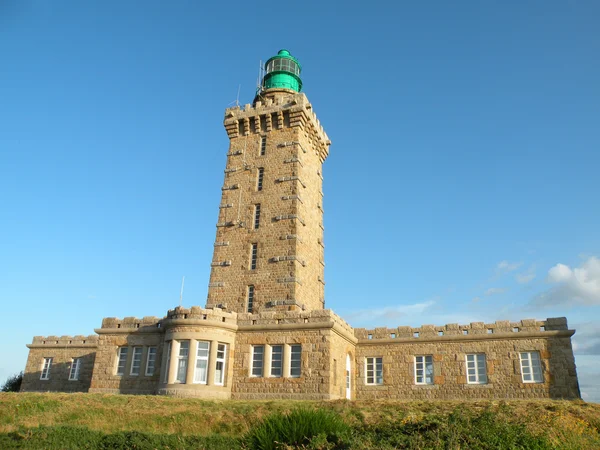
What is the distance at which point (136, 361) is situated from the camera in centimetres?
2617

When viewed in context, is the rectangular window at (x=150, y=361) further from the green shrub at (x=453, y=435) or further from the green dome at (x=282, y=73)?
the green dome at (x=282, y=73)

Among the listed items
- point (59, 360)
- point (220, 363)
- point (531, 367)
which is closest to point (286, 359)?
point (220, 363)

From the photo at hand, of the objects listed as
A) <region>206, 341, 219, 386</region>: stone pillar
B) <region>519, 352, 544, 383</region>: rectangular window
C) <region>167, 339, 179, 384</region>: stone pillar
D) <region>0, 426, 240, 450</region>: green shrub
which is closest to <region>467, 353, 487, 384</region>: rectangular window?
<region>519, 352, 544, 383</region>: rectangular window

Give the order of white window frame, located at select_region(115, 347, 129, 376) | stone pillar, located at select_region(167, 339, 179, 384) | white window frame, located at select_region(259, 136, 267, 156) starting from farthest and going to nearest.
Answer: white window frame, located at select_region(259, 136, 267, 156) → white window frame, located at select_region(115, 347, 129, 376) → stone pillar, located at select_region(167, 339, 179, 384)

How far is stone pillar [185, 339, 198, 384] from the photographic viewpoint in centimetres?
2350

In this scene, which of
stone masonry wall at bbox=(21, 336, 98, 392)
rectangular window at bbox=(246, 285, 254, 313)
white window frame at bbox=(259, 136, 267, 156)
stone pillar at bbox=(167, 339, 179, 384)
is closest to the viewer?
stone pillar at bbox=(167, 339, 179, 384)

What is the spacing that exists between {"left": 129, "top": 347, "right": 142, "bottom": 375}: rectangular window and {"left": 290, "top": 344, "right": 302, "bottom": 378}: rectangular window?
26.0 ft

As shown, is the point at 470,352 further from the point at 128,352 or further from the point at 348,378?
the point at 128,352

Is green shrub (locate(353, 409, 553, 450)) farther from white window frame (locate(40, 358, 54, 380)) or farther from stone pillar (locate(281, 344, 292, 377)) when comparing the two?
white window frame (locate(40, 358, 54, 380))

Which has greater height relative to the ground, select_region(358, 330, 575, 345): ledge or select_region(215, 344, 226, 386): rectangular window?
select_region(358, 330, 575, 345): ledge

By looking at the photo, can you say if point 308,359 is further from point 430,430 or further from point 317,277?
point 430,430

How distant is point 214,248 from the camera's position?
3188 cm

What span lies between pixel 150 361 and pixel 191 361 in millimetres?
3382

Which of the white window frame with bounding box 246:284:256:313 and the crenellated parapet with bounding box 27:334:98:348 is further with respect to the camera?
the crenellated parapet with bounding box 27:334:98:348
